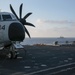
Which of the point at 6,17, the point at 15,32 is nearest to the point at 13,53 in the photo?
the point at 15,32

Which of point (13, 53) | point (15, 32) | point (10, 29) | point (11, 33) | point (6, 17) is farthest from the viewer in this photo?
point (6, 17)

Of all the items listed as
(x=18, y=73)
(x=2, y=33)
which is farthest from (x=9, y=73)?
(x=2, y=33)

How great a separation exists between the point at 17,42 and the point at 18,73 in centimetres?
917

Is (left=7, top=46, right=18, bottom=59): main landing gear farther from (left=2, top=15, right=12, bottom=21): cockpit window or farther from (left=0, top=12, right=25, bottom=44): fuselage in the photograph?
(left=2, top=15, right=12, bottom=21): cockpit window

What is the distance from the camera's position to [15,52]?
25312mm

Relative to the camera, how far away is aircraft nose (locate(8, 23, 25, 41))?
950 inches

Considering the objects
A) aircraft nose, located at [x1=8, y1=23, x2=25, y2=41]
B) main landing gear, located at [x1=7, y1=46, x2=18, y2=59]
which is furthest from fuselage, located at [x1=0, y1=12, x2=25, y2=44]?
main landing gear, located at [x1=7, y1=46, x2=18, y2=59]

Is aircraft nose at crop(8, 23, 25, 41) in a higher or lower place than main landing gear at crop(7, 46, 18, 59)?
higher

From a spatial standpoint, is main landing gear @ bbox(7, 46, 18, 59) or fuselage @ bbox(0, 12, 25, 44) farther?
main landing gear @ bbox(7, 46, 18, 59)

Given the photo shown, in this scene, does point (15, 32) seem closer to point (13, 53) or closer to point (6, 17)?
point (13, 53)

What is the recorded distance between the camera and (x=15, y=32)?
952 inches

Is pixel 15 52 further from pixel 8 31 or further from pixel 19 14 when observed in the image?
pixel 19 14

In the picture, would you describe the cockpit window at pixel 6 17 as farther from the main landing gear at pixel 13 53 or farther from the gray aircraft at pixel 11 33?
the main landing gear at pixel 13 53

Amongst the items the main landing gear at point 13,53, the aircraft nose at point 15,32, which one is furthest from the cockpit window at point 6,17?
the main landing gear at point 13,53
